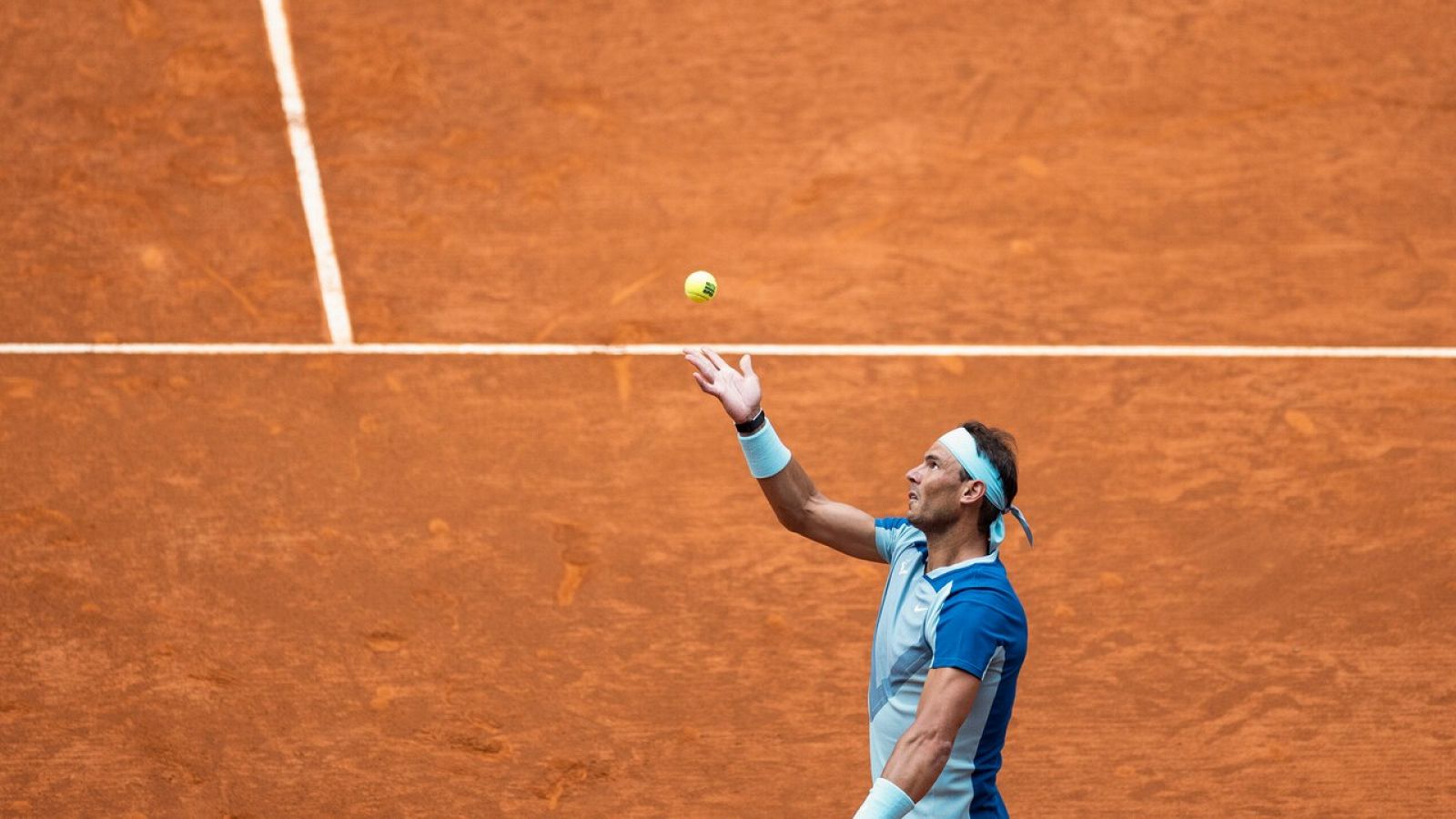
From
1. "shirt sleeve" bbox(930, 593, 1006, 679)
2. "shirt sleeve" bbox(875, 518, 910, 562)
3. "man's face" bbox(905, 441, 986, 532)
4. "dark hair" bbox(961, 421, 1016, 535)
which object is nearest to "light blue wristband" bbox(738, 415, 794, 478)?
"shirt sleeve" bbox(875, 518, 910, 562)

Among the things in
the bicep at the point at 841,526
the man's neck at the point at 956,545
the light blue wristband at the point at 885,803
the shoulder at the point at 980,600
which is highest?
the bicep at the point at 841,526

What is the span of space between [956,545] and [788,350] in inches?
147

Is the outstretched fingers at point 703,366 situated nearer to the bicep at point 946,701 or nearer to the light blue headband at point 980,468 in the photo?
the light blue headband at point 980,468

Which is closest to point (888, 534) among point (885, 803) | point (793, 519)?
point (793, 519)

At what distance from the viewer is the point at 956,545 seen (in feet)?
16.1

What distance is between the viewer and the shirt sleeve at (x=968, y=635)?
4.59 meters

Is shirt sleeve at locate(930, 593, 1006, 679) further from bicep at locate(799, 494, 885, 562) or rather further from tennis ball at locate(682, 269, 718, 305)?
tennis ball at locate(682, 269, 718, 305)

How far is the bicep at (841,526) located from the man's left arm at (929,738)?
797mm

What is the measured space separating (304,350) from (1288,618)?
4553 millimetres

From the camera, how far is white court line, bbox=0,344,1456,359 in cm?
845

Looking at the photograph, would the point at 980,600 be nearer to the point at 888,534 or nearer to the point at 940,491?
the point at 940,491

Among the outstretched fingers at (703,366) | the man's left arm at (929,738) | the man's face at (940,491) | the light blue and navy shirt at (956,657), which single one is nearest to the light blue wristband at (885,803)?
the man's left arm at (929,738)

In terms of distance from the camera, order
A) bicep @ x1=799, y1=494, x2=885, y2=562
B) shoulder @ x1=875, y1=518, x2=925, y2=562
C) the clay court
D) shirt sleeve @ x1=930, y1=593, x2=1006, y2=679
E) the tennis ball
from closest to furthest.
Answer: shirt sleeve @ x1=930, y1=593, x2=1006, y2=679
shoulder @ x1=875, y1=518, x2=925, y2=562
bicep @ x1=799, y1=494, x2=885, y2=562
the tennis ball
the clay court

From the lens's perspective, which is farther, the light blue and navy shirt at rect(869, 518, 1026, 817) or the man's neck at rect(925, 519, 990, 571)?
the man's neck at rect(925, 519, 990, 571)
